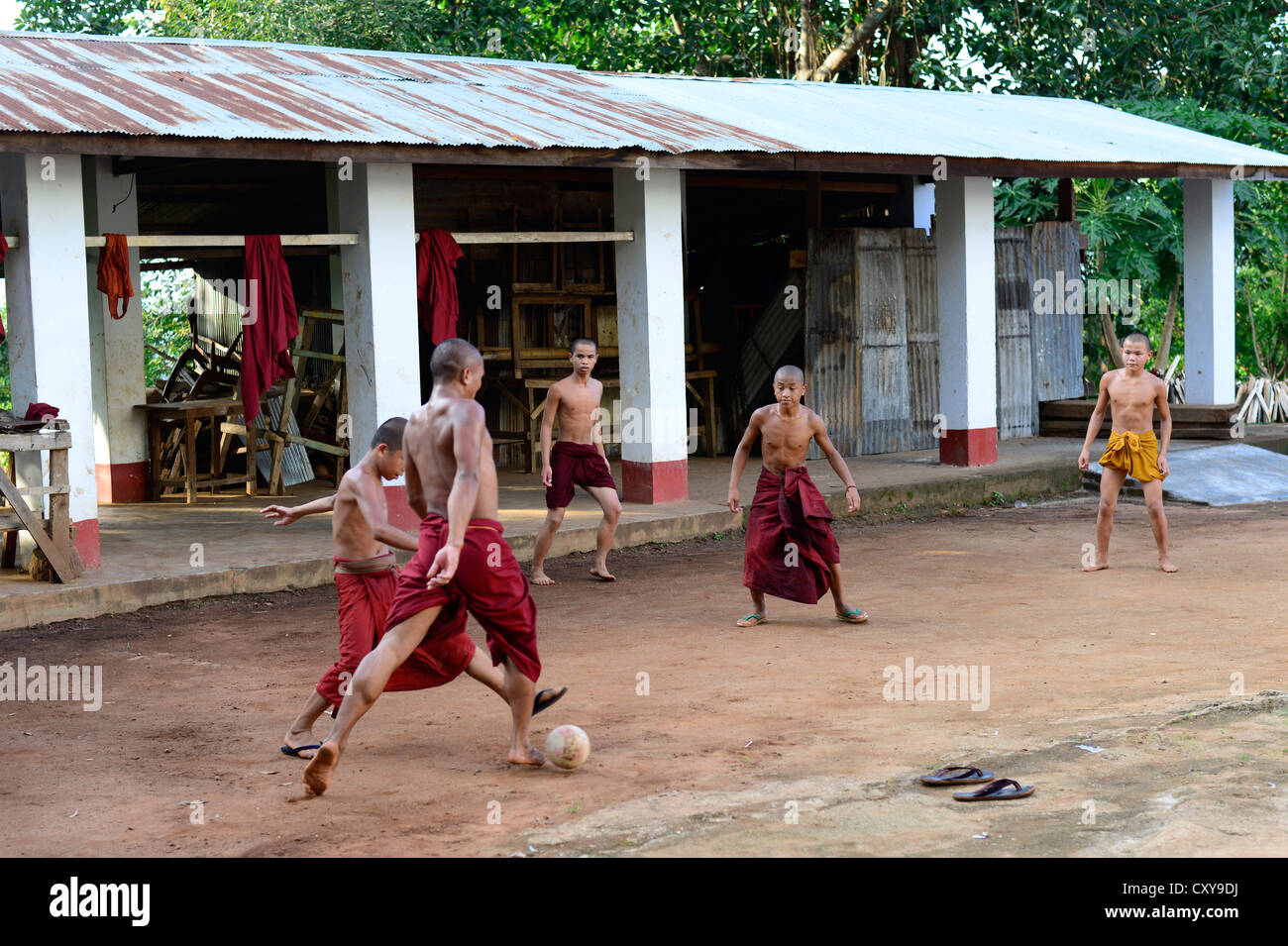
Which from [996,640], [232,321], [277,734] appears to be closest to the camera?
[277,734]

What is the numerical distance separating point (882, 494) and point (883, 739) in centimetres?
793

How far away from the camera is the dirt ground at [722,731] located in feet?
16.9

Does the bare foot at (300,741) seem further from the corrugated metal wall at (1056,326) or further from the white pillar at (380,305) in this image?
the corrugated metal wall at (1056,326)

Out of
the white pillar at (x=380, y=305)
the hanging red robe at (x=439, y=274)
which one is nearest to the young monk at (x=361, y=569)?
the white pillar at (x=380, y=305)

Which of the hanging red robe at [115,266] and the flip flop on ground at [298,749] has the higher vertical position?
the hanging red robe at [115,266]

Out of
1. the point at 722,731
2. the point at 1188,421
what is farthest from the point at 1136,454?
the point at 1188,421

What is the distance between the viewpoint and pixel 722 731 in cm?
656

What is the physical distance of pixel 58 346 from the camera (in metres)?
9.96

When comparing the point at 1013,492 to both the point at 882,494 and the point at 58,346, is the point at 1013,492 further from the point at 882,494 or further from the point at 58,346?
the point at 58,346

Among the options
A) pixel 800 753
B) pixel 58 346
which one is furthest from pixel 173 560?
pixel 800 753

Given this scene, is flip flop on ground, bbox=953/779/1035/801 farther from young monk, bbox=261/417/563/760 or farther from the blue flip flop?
the blue flip flop

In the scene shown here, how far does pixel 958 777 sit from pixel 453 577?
79.8 inches

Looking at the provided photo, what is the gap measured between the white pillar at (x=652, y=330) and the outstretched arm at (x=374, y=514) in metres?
6.47
